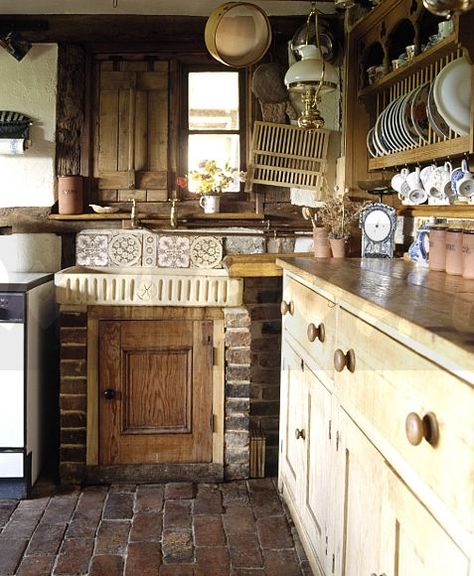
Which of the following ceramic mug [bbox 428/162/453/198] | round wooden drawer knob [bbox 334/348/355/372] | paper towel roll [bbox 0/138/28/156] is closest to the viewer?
round wooden drawer knob [bbox 334/348/355/372]

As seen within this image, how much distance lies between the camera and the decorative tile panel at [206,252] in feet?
13.6

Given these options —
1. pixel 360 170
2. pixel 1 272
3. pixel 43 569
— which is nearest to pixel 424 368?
pixel 43 569

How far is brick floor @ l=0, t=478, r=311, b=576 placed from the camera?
101 inches

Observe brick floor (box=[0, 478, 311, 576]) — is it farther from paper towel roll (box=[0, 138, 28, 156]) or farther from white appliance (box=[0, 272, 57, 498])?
paper towel roll (box=[0, 138, 28, 156])

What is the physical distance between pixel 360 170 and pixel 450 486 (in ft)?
9.29

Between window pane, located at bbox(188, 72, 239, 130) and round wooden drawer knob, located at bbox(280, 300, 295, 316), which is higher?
window pane, located at bbox(188, 72, 239, 130)

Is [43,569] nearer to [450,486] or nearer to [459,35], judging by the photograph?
[450,486]

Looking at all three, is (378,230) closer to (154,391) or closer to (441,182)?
(441,182)

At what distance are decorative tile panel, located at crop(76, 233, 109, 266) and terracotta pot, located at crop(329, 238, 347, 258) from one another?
1544 millimetres

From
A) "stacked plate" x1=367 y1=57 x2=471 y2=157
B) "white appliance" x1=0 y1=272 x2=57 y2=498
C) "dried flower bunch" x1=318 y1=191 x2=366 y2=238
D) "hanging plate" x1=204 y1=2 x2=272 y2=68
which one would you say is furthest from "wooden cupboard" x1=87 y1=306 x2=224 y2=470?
"hanging plate" x1=204 y1=2 x2=272 y2=68

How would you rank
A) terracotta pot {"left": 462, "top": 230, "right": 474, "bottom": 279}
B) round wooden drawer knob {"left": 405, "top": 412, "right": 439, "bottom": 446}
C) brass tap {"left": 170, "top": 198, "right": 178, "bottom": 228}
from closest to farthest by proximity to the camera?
round wooden drawer knob {"left": 405, "top": 412, "right": 439, "bottom": 446} → terracotta pot {"left": 462, "top": 230, "right": 474, "bottom": 279} → brass tap {"left": 170, "top": 198, "right": 178, "bottom": 228}

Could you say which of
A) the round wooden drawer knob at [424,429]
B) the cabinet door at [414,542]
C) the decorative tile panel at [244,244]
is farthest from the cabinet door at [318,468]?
the decorative tile panel at [244,244]

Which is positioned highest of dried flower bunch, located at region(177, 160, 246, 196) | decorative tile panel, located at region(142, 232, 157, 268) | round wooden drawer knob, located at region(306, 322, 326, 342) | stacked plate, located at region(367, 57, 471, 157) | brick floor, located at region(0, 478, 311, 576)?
stacked plate, located at region(367, 57, 471, 157)

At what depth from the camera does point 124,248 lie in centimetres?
414
